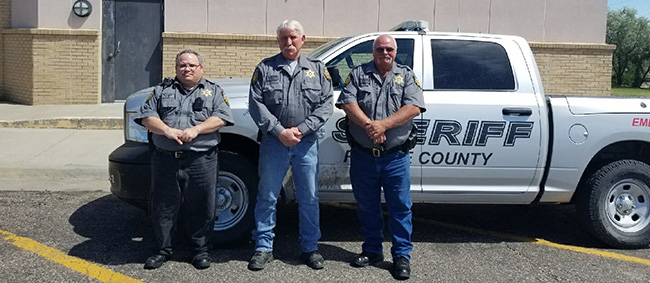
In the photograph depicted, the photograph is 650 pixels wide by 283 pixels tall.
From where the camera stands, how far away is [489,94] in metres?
5.55

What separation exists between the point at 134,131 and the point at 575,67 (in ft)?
38.1

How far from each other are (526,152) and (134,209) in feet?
12.5

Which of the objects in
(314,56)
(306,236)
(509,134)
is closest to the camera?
(306,236)

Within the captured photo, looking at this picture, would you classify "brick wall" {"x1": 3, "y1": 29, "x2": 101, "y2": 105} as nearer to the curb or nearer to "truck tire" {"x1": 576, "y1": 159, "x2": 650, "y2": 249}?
the curb

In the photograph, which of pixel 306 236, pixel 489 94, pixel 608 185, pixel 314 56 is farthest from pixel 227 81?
pixel 608 185

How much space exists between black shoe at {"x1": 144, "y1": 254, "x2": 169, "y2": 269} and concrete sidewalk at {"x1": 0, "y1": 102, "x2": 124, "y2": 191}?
3.05 m

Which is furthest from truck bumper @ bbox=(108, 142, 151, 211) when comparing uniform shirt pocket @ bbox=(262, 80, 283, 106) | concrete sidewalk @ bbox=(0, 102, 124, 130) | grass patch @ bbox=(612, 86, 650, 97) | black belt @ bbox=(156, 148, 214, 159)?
grass patch @ bbox=(612, 86, 650, 97)

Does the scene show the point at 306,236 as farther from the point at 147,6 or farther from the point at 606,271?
the point at 147,6

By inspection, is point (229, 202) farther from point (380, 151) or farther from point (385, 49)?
point (385, 49)

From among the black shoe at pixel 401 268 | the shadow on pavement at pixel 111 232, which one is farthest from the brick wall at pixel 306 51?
the black shoe at pixel 401 268

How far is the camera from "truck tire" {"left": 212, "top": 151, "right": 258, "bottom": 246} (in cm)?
540

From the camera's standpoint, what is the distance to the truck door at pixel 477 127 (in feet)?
17.8

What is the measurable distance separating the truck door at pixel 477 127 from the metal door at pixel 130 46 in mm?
9326

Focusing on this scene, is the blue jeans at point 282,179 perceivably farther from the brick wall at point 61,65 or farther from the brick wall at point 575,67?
the brick wall at point 575,67
